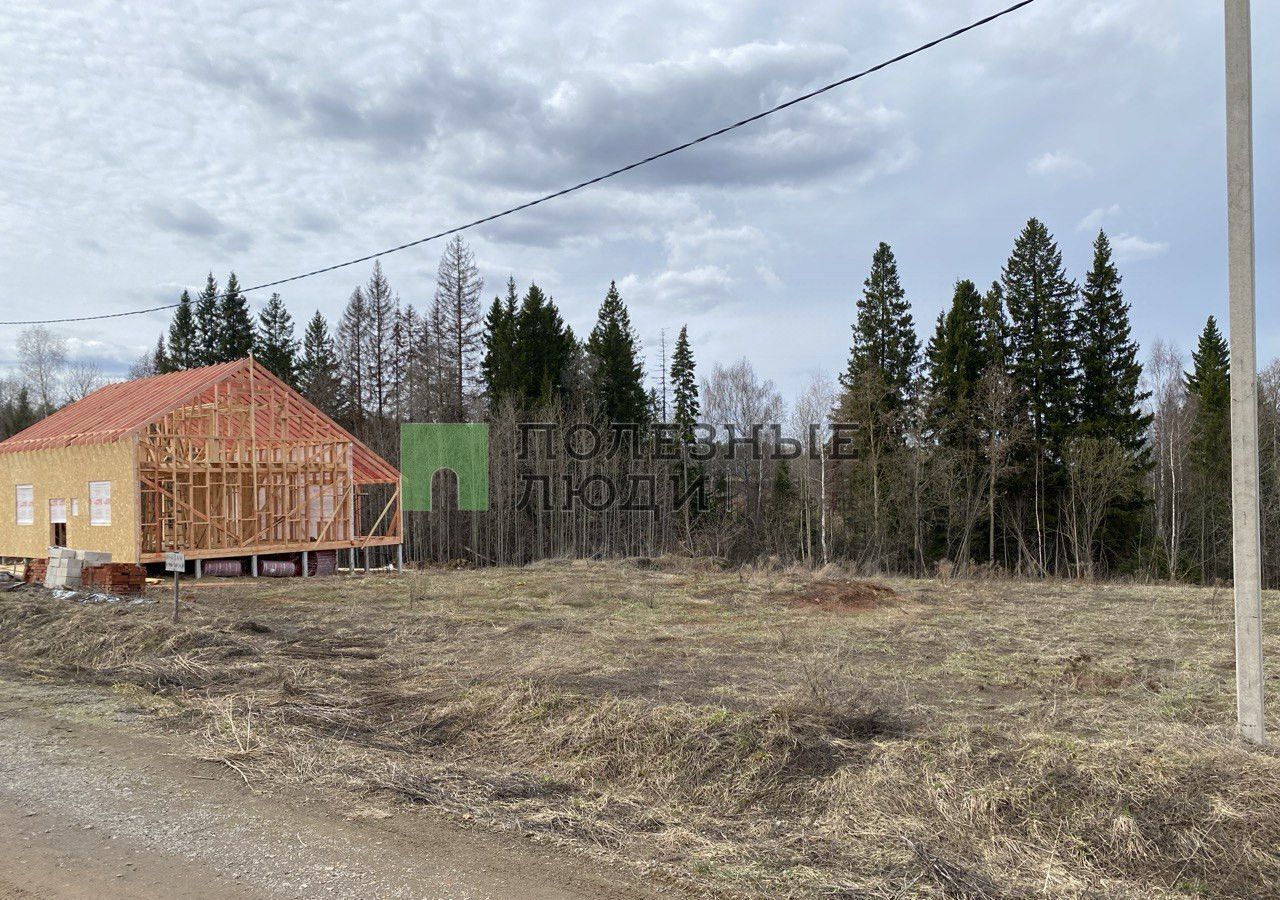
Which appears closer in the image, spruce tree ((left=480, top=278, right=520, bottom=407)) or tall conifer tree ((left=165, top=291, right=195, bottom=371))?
spruce tree ((left=480, top=278, right=520, bottom=407))

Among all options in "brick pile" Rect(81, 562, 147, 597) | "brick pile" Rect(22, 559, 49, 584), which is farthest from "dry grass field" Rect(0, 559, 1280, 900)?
"brick pile" Rect(22, 559, 49, 584)

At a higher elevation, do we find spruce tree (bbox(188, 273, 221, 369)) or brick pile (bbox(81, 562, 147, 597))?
spruce tree (bbox(188, 273, 221, 369))

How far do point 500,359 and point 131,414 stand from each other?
71.5ft

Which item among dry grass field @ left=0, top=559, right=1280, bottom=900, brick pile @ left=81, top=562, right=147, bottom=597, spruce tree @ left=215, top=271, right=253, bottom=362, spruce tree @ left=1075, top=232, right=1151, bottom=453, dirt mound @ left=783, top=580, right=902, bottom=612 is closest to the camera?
dry grass field @ left=0, top=559, right=1280, bottom=900

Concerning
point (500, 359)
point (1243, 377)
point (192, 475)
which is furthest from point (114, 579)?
point (500, 359)

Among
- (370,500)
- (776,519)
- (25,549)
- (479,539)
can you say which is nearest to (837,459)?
(776,519)

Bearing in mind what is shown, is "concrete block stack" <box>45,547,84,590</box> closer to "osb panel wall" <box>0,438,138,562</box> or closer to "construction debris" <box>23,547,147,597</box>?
"construction debris" <box>23,547,147,597</box>

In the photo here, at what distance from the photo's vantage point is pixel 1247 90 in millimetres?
5699

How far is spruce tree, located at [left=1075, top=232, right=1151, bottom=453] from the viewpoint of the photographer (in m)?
33.4

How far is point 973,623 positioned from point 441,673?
8.60 meters

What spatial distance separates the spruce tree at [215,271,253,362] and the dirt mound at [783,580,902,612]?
42885mm

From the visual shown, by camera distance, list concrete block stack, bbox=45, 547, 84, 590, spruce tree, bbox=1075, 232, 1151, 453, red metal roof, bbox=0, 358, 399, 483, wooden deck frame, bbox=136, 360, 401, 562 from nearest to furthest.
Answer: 1. concrete block stack, bbox=45, 547, 84, 590
2. red metal roof, bbox=0, 358, 399, 483
3. wooden deck frame, bbox=136, 360, 401, 562
4. spruce tree, bbox=1075, 232, 1151, 453

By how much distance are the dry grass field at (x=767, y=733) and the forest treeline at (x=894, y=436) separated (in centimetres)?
1943

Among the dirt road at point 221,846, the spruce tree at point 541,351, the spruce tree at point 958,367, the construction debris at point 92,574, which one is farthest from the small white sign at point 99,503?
the spruce tree at point 958,367
